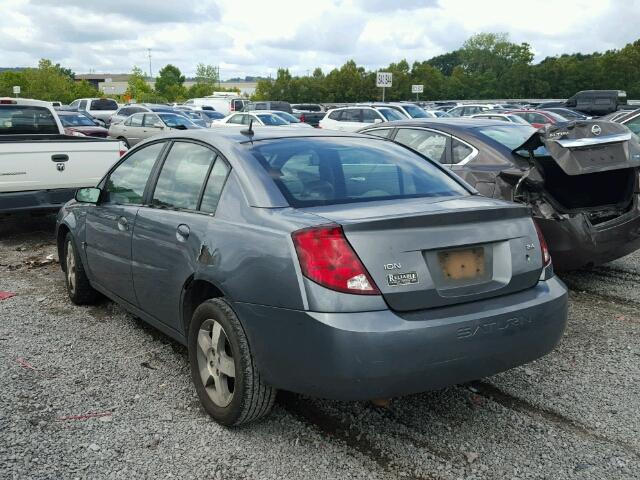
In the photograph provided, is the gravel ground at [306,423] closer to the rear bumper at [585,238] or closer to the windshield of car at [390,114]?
the rear bumper at [585,238]

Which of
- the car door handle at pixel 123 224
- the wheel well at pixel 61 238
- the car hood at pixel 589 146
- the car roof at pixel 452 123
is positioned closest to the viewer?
the car door handle at pixel 123 224

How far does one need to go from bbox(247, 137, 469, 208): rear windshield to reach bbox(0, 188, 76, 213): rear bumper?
509cm

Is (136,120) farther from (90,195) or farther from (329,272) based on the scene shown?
(329,272)

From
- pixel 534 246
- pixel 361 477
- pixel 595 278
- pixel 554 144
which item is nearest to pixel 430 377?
pixel 361 477

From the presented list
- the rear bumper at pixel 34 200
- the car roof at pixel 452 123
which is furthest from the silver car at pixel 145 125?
the car roof at pixel 452 123

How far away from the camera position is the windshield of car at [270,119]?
23322 millimetres

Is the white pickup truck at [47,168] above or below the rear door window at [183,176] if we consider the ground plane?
below

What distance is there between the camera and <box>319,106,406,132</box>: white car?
72.9ft

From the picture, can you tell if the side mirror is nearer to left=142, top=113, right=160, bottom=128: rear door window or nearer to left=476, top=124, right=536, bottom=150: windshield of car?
left=476, top=124, right=536, bottom=150: windshield of car

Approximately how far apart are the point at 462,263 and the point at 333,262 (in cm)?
66

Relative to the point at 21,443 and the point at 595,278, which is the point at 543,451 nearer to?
the point at 21,443

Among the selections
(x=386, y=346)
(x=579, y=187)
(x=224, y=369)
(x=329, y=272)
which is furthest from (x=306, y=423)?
(x=579, y=187)

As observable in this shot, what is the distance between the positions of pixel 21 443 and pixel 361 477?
5.69ft

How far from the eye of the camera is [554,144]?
5.48 metres
